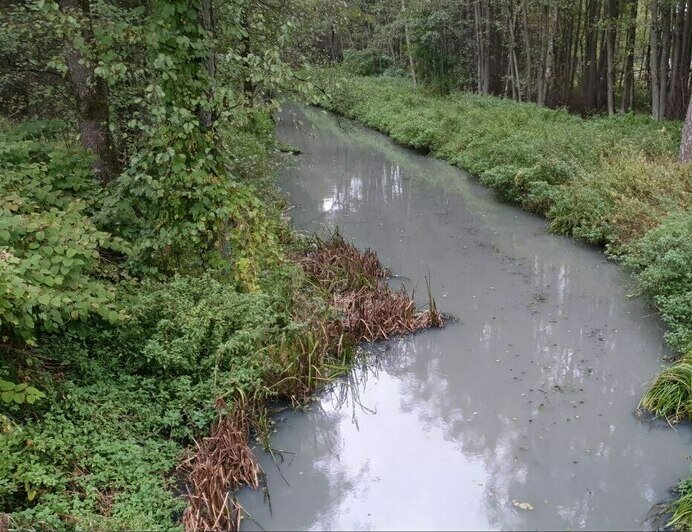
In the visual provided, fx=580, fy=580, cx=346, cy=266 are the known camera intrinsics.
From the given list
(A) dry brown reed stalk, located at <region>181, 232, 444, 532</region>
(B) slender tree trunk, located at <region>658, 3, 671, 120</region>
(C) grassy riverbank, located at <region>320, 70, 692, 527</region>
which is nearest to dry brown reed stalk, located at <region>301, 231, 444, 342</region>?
(A) dry brown reed stalk, located at <region>181, 232, 444, 532</region>

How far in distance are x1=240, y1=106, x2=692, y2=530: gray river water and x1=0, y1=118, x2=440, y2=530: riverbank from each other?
418 millimetres

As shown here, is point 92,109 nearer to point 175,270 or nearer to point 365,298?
point 175,270

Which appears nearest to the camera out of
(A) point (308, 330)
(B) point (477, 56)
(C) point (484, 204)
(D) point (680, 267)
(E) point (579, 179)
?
(A) point (308, 330)

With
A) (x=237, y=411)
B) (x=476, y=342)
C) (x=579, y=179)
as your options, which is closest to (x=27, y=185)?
(x=237, y=411)

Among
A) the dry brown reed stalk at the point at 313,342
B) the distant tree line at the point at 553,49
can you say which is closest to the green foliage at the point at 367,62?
the distant tree line at the point at 553,49

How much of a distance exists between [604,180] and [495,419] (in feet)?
19.1

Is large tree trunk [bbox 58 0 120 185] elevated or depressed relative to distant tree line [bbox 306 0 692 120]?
depressed

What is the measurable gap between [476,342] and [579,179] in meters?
4.97

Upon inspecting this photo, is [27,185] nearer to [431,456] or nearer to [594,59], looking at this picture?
[431,456]

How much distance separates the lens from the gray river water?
4309 millimetres

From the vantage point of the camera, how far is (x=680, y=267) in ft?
21.2

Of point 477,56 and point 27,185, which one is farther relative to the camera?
point 477,56

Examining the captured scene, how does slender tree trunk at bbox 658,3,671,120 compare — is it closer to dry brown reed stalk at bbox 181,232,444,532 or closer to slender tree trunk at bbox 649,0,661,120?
slender tree trunk at bbox 649,0,661,120

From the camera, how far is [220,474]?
4367mm
